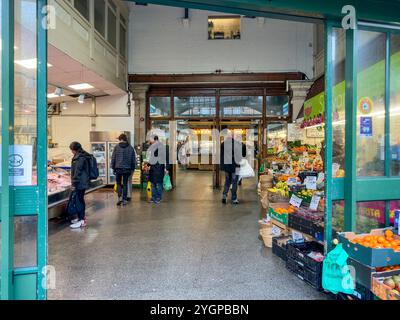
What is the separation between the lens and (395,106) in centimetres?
298

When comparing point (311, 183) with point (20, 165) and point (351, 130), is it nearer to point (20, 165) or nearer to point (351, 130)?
point (351, 130)

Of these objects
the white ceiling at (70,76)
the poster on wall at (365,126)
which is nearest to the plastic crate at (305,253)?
the poster on wall at (365,126)

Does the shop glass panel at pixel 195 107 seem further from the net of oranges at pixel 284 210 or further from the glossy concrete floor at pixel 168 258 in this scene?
the net of oranges at pixel 284 210

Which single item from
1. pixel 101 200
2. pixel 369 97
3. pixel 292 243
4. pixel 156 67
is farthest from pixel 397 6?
pixel 156 67

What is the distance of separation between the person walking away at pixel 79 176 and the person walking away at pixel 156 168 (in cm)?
195

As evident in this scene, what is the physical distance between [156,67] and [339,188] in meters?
8.28

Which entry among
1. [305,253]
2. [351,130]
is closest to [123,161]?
[305,253]

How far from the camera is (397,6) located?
2861mm

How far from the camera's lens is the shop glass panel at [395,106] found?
2.96 meters

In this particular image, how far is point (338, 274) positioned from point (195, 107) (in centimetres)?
825

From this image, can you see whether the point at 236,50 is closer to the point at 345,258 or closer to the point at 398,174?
the point at 398,174


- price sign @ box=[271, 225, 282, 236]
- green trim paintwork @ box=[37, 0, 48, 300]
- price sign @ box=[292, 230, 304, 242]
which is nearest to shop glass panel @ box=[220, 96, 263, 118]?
price sign @ box=[271, 225, 282, 236]

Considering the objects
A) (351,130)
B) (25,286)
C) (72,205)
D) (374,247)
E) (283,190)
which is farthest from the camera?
(72,205)

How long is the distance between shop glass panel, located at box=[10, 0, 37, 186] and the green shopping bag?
2538mm
